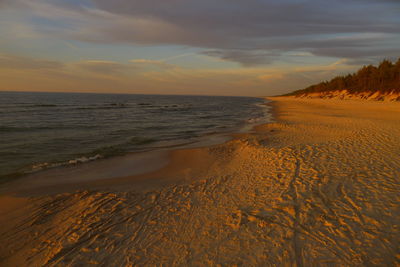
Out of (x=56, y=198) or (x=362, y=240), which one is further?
(x=56, y=198)

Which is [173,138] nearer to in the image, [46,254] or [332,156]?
[332,156]

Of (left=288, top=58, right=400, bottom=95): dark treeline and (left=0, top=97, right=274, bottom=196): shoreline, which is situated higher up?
(left=288, top=58, right=400, bottom=95): dark treeline

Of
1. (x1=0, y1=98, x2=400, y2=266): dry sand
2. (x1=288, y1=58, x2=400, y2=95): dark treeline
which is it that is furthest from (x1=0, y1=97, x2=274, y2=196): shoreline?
(x1=288, y1=58, x2=400, y2=95): dark treeline

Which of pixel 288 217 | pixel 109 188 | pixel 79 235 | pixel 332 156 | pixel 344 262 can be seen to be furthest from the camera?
pixel 332 156

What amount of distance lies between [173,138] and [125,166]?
6.27 m

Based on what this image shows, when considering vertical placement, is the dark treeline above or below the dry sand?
above

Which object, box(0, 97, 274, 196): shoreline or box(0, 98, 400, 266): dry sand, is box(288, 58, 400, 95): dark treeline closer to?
box(0, 98, 400, 266): dry sand

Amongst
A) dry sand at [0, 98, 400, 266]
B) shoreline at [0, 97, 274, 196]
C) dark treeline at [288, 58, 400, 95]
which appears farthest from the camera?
dark treeline at [288, 58, 400, 95]

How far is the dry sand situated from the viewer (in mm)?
3682

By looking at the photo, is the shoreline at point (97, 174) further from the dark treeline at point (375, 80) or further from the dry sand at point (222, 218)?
the dark treeline at point (375, 80)

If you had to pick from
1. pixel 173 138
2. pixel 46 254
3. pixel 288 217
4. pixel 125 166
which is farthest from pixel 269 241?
pixel 173 138

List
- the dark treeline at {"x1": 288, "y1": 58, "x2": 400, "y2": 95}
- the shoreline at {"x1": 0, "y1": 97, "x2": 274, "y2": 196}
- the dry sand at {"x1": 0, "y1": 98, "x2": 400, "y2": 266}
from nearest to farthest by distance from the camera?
the dry sand at {"x1": 0, "y1": 98, "x2": 400, "y2": 266}
the shoreline at {"x1": 0, "y1": 97, "x2": 274, "y2": 196}
the dark treeline at {"x1": 288, "y1": 58, "x2": 400, "y2": 95}

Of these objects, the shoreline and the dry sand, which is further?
the shoreline

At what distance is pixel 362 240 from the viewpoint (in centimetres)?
384
